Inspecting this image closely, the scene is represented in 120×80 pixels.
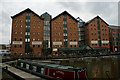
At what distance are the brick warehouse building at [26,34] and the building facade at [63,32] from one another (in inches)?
243

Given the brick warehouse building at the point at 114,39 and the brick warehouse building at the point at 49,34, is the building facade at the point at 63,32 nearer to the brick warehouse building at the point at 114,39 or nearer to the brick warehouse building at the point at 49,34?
the brick warehouse building at the point at 49,34

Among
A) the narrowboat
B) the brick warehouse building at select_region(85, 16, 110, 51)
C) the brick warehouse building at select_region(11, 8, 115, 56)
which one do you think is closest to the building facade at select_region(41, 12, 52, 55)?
the brick warehouse building at select_region(11, 8, 115, 56)

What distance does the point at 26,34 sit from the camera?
167 feet

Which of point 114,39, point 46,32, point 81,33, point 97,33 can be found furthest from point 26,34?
point 114,39

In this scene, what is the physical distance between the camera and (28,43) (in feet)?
164

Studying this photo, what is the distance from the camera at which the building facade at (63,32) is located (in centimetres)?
5359

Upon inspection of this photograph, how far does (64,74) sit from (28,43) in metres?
40.2

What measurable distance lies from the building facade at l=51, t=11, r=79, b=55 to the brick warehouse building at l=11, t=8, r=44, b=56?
20.3 ft

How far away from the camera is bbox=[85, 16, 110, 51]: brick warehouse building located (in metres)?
60.2

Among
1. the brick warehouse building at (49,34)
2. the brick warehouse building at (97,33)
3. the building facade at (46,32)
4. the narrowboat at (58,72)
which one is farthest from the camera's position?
the brick warehouse building at (97,33)

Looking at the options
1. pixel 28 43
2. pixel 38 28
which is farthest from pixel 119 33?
pixel 28 43

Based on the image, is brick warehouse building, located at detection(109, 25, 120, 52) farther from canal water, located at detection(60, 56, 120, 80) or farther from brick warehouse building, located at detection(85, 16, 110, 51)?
canal water, located at detection(60, 56, 120, 80)

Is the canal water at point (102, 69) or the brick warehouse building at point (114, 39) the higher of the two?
the brick warehouse building at point (114, 39)

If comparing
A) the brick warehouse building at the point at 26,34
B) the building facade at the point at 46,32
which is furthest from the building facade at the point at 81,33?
the brick warehouse building at the point at 26,34
